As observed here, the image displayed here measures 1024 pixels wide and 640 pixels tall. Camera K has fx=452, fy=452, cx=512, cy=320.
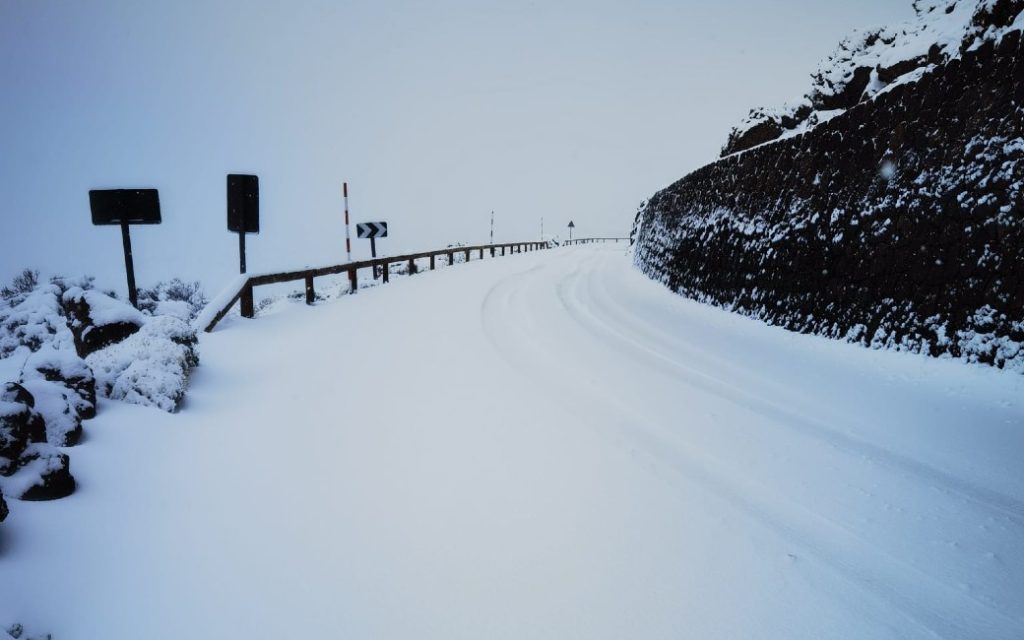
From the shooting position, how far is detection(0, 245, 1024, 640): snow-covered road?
6.33 ft

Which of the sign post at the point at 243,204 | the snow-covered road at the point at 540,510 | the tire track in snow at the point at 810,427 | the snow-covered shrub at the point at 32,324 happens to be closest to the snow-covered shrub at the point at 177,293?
the snow-covered shrub at the point at 32,324

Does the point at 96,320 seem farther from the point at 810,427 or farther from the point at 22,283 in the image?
the point at 22,283

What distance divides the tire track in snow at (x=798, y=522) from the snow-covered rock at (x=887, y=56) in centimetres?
501

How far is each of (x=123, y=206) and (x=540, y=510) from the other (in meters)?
8.14

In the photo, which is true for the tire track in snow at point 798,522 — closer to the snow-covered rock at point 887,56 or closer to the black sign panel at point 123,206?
the snow-covered rock at point 887,56

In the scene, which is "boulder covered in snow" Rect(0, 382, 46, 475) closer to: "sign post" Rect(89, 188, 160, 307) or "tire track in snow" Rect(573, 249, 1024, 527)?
"tire track in snow" Rect(573, 249, 1024, 527)

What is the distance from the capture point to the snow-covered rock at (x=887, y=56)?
5066mm

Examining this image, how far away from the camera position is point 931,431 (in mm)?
3701

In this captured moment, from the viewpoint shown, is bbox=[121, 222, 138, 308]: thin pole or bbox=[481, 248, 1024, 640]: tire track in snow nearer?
bbox=[481, 248, 1024, 640]: tire track in snow

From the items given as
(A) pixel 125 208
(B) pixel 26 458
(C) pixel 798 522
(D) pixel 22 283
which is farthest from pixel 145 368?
(D) pixel 22 283

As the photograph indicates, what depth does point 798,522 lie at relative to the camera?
2521 mm

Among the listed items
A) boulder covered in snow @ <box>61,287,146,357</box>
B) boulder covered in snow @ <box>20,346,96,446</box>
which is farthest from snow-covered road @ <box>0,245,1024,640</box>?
boulder covered in snow @ <box>61,287,146,357</box>

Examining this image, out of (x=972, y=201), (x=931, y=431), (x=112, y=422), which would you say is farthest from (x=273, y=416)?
(x=972, y=201)

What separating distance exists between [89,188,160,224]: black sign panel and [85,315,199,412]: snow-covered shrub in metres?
3.77
